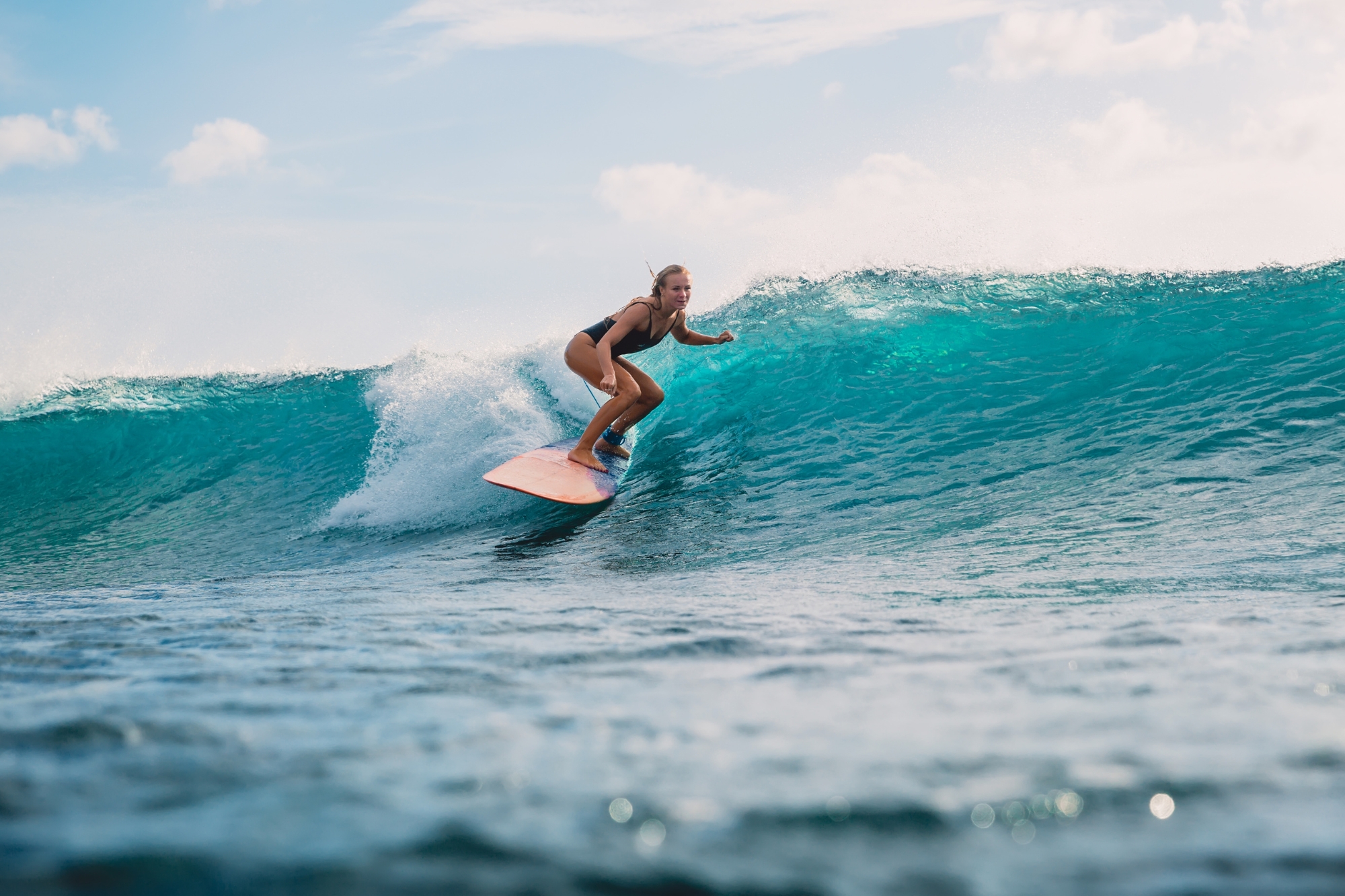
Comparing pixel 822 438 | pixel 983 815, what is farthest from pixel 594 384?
pixel 983 815

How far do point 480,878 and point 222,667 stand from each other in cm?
180

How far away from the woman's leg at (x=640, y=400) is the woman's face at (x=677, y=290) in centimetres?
92

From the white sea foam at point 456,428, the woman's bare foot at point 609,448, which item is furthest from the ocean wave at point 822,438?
the woman's bare foot at point 609,448

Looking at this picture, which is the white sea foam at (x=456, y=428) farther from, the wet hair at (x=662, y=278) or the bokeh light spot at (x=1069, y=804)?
the bokeh light spot at (x=1069, y=804)

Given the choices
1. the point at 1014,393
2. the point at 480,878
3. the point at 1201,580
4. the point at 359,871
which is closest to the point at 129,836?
the point at 359,871

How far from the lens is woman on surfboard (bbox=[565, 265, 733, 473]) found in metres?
7.20

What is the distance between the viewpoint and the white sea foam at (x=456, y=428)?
7961mm

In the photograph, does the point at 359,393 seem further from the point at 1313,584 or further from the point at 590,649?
the point at 1313,584

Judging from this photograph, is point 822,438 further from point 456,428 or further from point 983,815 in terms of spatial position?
point 983,815

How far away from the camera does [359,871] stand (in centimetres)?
121

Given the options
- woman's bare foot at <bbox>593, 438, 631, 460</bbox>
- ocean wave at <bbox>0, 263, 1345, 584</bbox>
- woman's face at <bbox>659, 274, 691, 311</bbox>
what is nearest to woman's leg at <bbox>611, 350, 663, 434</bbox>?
woman's bare foot at <bbox>593, 438, 631, 460</bbox>

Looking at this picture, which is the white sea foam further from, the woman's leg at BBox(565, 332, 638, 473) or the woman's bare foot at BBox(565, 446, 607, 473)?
the woman's leg at BBox(565, 332, 638, 473)

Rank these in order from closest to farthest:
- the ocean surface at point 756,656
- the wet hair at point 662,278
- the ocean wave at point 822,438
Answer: the ocean surface at point 756,656 → the ocean wave at point 822,438 → the wet hair at point 662,278

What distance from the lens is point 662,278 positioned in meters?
7.22
